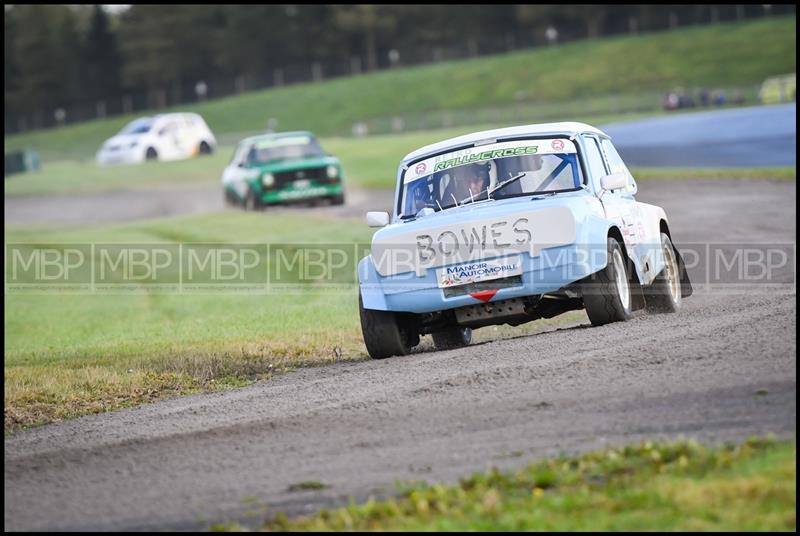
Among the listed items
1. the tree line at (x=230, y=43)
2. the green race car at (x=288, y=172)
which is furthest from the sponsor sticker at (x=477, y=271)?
the tree line at (x=230, y=43)

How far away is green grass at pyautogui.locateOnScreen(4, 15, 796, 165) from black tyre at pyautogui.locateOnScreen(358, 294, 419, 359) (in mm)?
54851

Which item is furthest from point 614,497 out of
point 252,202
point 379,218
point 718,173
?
point 718,173

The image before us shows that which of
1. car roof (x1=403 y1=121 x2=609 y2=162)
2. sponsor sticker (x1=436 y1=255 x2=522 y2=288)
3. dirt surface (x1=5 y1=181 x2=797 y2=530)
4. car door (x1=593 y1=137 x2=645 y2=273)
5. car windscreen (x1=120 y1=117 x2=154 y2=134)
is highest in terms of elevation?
car windscreen (x1=120 y1=117 x2=154 y2=134)

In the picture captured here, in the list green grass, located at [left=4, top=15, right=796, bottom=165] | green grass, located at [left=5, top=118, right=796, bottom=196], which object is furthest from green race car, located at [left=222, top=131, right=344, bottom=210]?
green grass, located at [left=4, top=15, right=796, bottom=165]

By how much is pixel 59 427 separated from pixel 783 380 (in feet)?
15.7

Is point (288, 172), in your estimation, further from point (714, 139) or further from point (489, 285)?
point (489, 285)

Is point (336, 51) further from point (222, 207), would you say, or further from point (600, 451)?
point (600, 451)

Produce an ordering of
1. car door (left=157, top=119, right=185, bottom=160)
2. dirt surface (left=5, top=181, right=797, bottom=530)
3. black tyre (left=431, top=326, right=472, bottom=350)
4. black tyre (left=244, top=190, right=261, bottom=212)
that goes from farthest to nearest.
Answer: car door (left=157, top=119, right=185, bottom=160)
black tyre (left=244, top=190, right=261, bottom=212)
black tyre (left=431, top=326, right=472, bottom=350)
dirt surface (left=5, top=181, right=797, bottom=530)

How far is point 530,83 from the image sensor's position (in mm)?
83188

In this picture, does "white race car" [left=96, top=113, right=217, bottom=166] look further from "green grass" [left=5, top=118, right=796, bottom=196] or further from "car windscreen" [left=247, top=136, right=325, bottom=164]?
"car windscreen" [left=247, top=136, right=325, bottom=164]

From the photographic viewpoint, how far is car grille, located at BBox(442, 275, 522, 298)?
10.4 m

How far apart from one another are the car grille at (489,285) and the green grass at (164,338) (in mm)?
1992

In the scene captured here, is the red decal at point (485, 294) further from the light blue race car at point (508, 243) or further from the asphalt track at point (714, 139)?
the asphalt track at point (714, 139)

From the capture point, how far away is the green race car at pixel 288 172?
30594 mm
